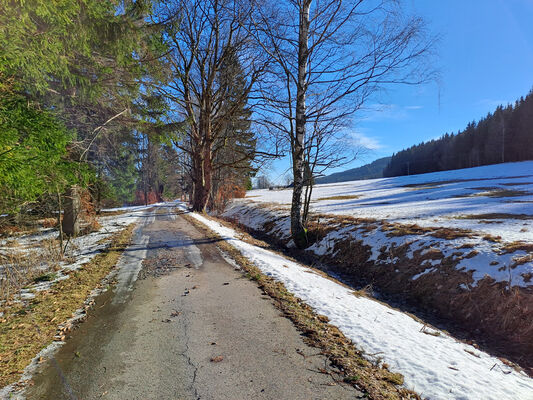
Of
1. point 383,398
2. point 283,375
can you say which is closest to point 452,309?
point 383,398

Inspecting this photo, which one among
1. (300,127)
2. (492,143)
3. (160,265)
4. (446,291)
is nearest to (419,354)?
(446,291)

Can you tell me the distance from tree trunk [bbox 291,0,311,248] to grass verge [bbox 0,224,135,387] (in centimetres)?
645

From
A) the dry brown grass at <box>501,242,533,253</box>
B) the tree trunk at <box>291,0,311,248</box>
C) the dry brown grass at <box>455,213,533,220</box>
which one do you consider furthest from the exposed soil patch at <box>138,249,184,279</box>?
the dry brown grass at <box>455,213,533,220</box>

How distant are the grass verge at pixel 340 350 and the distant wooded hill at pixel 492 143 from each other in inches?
2809

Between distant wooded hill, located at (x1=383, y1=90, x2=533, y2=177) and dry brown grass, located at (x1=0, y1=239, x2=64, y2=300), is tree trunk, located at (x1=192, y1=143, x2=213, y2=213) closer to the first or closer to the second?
dry brown grass, located at (x1=0, y1=239, x2=64, y2=300)

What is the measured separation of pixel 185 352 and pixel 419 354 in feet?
8.91

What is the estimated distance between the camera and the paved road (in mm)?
2396

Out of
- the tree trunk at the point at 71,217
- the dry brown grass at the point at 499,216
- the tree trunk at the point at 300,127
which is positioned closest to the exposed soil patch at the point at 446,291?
the tree trunk at the point at 300,127

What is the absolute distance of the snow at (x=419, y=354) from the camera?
2.55 meters

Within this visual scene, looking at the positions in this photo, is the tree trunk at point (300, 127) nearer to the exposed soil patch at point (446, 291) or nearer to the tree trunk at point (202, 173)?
the exposed soil patch at point (446, 291)

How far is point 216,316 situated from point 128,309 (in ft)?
4.76

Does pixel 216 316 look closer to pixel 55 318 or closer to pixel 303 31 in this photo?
pixel 55 318

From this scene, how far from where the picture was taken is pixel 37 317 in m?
3.76

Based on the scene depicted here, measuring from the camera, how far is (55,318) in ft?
12.3
